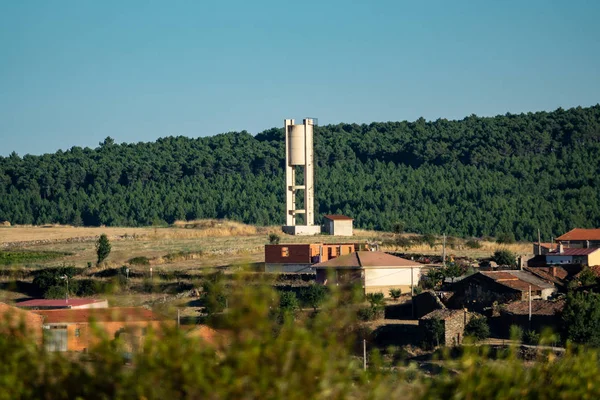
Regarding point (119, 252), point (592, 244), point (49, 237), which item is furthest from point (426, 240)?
point (49, 237)

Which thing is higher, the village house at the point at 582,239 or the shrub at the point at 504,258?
the village house at the point at 582,239

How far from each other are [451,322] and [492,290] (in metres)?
4.96

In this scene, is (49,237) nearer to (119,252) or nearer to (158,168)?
(119,252)

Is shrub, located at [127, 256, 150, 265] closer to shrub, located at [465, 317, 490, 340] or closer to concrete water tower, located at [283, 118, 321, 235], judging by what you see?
concrete water tower, located at [283, 118, 321, 235]

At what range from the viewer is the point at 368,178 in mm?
103062

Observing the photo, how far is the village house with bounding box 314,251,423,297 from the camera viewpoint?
44.1 meters

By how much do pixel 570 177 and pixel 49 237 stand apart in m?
44.7

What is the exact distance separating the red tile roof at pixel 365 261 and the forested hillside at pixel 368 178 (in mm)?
31966

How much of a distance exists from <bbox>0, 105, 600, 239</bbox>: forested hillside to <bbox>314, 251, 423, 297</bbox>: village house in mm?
33029

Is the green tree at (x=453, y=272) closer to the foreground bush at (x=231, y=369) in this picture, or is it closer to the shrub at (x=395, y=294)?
the shrub at (x=395, y=294)

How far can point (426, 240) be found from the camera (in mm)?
61781

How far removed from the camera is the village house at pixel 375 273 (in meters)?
44.1

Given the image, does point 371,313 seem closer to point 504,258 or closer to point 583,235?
point 504,258

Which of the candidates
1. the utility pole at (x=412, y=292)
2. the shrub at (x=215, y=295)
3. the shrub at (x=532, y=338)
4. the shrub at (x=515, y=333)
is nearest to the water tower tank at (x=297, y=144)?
the utility pole at (x=412, y=292)
